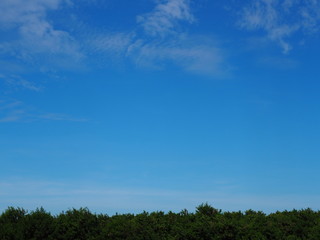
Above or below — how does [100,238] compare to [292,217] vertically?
below

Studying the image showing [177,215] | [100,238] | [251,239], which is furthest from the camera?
[177,215]

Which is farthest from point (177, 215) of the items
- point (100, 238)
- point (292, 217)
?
point (292, 217)

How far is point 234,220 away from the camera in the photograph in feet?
44.8

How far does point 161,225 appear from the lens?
14.0 metres

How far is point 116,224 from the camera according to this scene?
14.4 metres

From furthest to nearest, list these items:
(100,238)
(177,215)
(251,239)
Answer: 1. (177,215)
2. (100,238)
3. (251,239)

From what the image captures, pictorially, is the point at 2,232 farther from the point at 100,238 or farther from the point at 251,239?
the point at 251,239

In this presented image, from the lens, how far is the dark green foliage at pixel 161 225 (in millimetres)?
13477

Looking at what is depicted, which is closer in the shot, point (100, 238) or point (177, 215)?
point (100, 238)

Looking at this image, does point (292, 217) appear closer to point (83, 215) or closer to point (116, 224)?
point (116, 224)

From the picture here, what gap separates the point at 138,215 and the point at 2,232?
454 cm

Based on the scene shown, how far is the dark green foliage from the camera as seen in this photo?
44.2ft

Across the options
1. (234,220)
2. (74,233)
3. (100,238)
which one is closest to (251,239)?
(234,220)

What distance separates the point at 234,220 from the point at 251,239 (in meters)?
0.80
